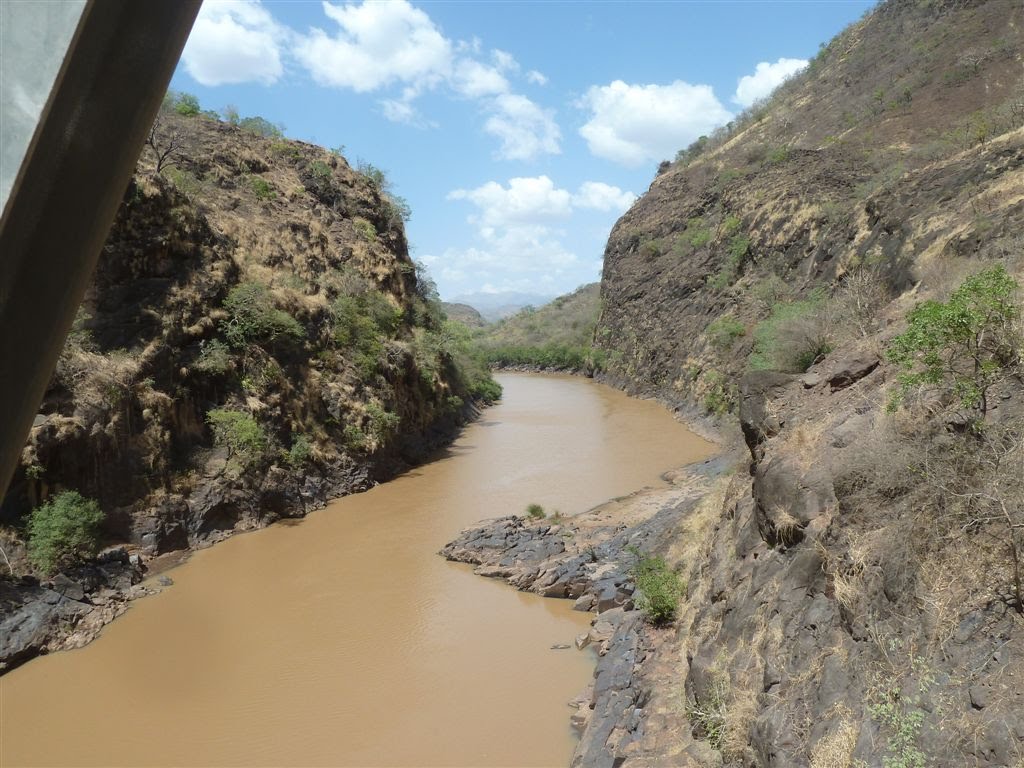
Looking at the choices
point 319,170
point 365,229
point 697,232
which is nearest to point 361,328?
point 365,229

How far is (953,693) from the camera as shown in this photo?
13.1ft

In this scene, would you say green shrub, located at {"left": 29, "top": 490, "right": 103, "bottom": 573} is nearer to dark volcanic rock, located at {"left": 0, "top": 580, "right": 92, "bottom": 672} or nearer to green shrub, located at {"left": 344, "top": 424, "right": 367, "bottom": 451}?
dark volcanic rock, located at {"left": 0, "top": 580, "right": 92, "bottom": 672}

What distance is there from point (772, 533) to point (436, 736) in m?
5.25

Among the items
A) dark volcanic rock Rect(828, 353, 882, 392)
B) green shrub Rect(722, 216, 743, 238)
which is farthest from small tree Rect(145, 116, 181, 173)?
green shrub Rect(722, 216, 743, 238)

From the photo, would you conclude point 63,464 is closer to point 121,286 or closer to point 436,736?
point 121,286

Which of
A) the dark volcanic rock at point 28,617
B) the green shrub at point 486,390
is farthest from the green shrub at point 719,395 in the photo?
the dark volcanic rock at point 28,617

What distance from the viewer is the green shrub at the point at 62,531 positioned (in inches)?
465

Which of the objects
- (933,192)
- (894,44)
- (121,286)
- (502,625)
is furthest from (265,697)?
(894,44)

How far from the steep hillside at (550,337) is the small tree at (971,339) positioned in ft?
135

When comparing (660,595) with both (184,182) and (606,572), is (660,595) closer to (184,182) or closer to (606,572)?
(606,572)

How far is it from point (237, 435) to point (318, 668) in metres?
8.38

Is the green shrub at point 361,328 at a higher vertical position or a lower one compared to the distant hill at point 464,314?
lower

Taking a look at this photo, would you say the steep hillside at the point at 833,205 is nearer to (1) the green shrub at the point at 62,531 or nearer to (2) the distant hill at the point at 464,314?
(1) the green shrub at the point at 62,531

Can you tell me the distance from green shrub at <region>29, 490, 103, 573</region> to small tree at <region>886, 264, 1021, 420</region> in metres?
13.7
